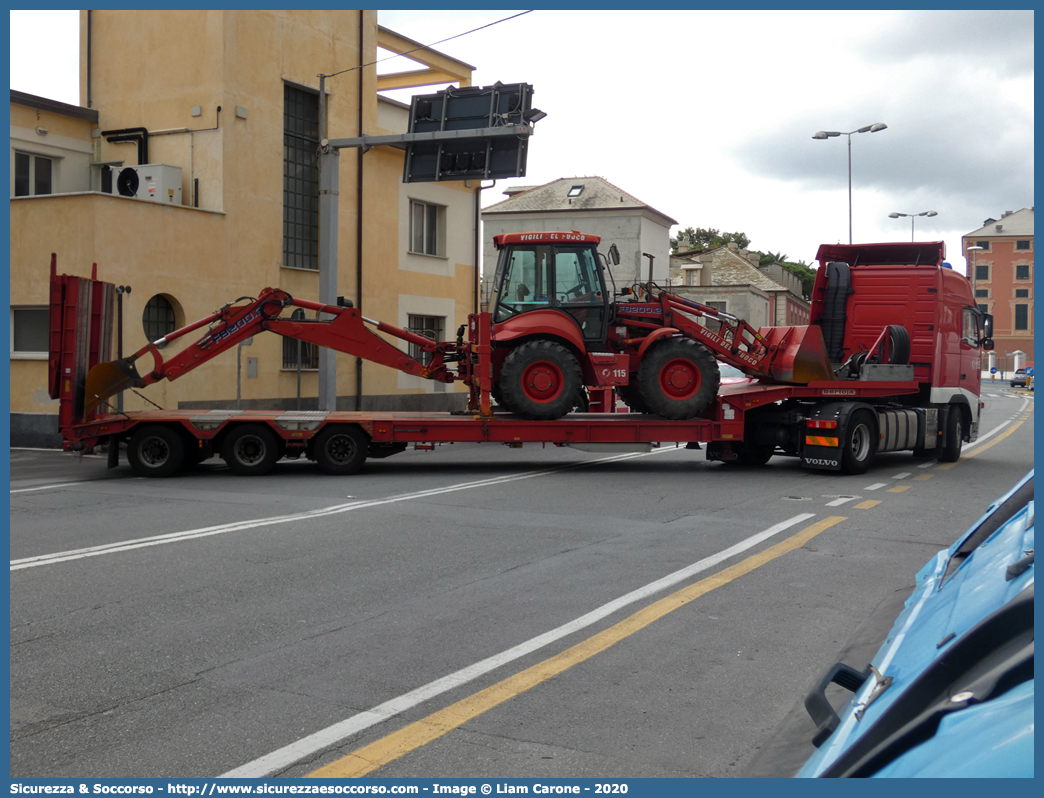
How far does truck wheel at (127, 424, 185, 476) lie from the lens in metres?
14.1

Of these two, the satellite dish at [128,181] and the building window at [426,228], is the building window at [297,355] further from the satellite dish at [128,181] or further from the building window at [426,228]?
the building window at [426,228]

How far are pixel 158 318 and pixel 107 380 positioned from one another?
6324 mm

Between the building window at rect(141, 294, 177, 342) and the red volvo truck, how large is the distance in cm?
387

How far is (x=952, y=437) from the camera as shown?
1670cm

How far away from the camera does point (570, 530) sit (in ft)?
31.4

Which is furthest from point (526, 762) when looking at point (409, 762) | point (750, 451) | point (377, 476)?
point (750, 451)

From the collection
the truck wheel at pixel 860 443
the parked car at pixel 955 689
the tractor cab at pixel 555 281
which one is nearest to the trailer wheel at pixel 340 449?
the tractor cab at pixel 555 281

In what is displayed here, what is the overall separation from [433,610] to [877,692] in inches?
159

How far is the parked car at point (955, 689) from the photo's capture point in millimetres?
1970

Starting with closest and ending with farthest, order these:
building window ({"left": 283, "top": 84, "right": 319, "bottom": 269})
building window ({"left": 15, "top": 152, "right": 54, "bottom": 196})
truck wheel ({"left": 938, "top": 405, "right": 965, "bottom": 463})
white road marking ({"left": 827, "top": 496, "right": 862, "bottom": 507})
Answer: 1. white road marking ({"left": 827, "top": 496, "right": 862, "bottom": 507})
2. truck wheel ({"left": 938, "top": 405, "right": 965, "bottom": 463})
3. building window ({"left": 15, "top": 152, "right": 54, "bottom": 196})
4. building window ({"left": 283, "top": 84, "right": 319, "bottom": 269})

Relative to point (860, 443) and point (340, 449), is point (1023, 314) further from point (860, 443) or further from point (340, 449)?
point (340, 449)

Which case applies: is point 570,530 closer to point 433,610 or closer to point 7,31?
point 433,610

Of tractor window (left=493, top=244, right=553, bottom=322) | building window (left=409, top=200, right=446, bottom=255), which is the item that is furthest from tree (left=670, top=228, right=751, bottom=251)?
tractor window (left=493, top=244, right=553, bottom=322)

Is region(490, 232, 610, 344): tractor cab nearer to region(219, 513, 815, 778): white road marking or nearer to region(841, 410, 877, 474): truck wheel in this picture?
region(841, 410, 877, 474): truck wheel
